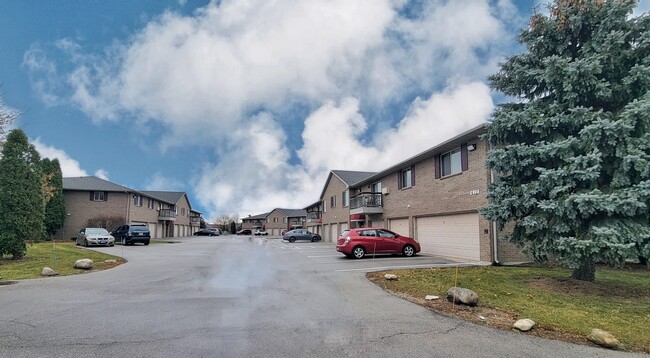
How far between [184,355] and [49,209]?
37310 mm

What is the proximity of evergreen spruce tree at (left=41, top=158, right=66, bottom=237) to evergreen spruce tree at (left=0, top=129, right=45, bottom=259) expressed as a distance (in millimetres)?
20275

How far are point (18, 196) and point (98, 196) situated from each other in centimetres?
2445

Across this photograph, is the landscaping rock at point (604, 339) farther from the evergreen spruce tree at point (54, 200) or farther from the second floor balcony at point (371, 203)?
the evergreen spruce tree at point (54, 200)

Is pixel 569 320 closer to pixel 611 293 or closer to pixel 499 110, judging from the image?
pixel 611 293

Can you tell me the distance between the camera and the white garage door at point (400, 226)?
915 inches

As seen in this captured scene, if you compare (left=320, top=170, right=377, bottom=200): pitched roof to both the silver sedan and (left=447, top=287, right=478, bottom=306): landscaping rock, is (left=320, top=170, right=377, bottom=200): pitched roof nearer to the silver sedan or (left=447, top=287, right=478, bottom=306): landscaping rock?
the silver sedan

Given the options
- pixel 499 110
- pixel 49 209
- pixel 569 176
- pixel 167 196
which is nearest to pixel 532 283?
pixel 569 176

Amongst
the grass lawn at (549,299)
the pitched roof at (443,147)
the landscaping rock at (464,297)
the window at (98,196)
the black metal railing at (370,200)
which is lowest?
the grass lawn at (549,299)

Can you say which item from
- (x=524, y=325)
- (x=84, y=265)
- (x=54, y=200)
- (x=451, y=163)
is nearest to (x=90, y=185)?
(x=54, y=200)

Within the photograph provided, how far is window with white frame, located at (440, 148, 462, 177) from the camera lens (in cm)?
1782

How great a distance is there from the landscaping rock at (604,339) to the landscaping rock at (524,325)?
31.9 inches

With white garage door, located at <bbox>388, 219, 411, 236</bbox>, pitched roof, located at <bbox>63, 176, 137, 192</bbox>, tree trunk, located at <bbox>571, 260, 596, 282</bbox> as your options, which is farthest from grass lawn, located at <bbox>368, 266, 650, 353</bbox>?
pitched roof, located at <bbox>63, 176, 137, 192</bbox>

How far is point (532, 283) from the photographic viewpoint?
10375mm

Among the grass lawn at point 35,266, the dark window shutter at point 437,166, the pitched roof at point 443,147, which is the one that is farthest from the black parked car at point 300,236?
the grass lawn at point 35,266
